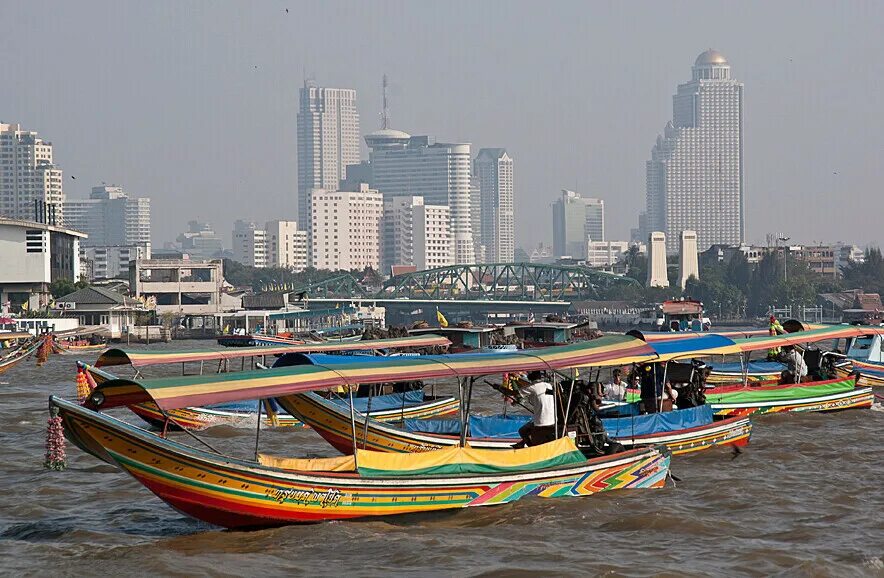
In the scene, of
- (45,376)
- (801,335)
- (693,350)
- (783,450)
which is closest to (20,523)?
(693,350)

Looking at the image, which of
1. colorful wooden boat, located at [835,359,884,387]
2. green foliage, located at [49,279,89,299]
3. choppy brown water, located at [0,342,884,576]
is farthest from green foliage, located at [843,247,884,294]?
choppy brown water, located at [0,342,884,576]

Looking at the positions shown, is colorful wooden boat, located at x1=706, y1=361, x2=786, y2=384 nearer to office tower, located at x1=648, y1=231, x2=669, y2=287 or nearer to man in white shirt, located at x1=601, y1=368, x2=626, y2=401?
man in white shirt, located at x1=601, y1=368, x2=626, y2=401

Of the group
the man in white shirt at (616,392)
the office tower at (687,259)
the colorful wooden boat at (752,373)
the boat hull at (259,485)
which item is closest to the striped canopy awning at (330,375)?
the boat hull at (259,485)

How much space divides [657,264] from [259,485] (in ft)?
567

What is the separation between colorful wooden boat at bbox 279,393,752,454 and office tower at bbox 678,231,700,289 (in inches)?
6197

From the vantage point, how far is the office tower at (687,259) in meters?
179

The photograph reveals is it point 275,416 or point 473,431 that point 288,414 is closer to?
point 275,416

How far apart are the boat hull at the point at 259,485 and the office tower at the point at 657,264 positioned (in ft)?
554

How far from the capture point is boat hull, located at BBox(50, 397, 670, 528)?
15305 millimetres

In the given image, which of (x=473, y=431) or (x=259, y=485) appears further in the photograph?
(x=473, y=431)

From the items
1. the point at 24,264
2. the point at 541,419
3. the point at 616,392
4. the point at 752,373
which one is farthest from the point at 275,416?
the point at 24,264

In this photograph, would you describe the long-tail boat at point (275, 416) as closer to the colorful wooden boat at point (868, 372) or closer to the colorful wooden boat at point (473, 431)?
the colorful wooden boat at point (473, 431)

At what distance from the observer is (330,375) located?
54.5ft

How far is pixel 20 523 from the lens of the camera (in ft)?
59.1
